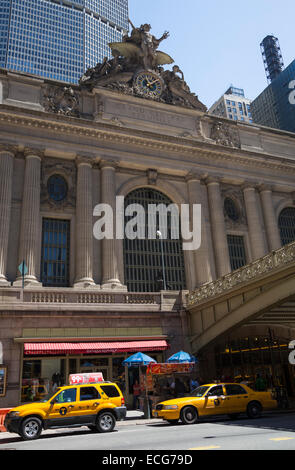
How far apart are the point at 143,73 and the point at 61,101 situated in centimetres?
826

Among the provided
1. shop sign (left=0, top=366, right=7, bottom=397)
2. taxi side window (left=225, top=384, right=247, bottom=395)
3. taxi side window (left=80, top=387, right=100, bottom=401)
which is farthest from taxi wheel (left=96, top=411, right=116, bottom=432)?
shop sign (left=0, top=366, right=7, bottom=397)

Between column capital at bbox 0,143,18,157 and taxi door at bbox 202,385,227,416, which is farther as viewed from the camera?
column capital at bbox 0,143,18,157

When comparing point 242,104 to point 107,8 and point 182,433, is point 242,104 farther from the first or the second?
point 182,433

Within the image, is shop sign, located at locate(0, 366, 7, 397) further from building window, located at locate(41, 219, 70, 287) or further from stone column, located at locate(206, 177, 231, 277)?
stone column, located at locate(206, 177, 231, 277)

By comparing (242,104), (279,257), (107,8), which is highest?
(107,8)

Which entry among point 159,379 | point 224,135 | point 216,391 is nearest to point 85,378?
point 159,379

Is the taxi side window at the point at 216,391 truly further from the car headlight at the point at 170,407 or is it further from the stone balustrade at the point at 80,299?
the stone balustrade at the point at 80,299

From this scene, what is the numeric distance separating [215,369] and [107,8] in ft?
438

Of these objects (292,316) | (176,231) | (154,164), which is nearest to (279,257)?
(292,316)

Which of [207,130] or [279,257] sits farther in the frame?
[207,130]

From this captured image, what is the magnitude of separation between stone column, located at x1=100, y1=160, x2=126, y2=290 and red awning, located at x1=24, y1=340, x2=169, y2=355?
14.9 ft

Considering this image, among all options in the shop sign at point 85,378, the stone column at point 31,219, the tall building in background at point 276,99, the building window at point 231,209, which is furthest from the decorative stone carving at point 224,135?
the tall building in background at point 276,99

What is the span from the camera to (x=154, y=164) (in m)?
32.2

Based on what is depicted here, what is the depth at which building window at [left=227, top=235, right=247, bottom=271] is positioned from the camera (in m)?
33.5
